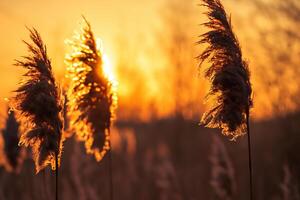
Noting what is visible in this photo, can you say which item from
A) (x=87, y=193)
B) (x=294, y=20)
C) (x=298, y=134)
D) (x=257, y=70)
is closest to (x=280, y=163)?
(x=298, y=134)

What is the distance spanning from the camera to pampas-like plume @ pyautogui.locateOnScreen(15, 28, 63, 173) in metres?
4.32

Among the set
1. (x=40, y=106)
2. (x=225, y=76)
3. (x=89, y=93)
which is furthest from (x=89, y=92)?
(x=225, y=76)

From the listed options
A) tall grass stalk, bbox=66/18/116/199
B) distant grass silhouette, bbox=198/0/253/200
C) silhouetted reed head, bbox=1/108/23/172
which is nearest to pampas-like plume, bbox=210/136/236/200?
tall grass stalk, bbox=66/18/116/199

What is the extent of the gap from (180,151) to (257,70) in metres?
10.6

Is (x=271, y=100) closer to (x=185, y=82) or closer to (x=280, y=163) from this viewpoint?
(x=280, y=163)

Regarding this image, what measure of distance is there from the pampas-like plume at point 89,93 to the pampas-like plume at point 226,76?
1218 mm

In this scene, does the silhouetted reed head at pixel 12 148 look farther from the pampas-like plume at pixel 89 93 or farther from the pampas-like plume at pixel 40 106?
the pampas-like plume at pixel 40 106

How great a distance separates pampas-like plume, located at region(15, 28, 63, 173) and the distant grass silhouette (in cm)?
126

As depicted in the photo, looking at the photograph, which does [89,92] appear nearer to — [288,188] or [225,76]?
[225,76]

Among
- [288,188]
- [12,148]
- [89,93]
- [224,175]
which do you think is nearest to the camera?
[89,93]

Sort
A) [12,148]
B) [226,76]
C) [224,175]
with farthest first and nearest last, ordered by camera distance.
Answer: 1. [12,148]
2. [224,175]
3. [226,76]

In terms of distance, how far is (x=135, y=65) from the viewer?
2611 cm

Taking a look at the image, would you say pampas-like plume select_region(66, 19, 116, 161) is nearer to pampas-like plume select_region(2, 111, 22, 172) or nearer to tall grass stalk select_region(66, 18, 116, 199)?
tall grass stalk select_region(66, 18, 116, 199)

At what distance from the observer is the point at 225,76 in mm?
4203
